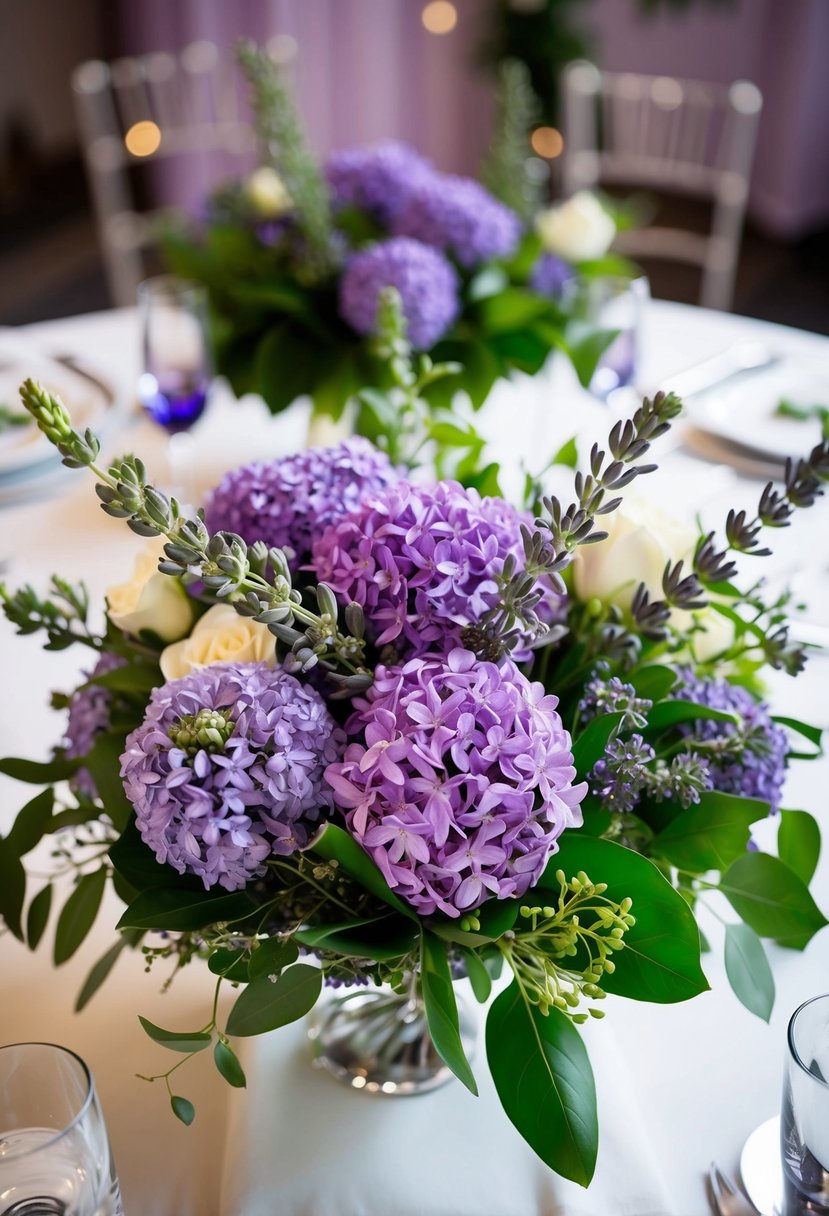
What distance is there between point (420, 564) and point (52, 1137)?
0.32 meters

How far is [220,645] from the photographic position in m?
0.64

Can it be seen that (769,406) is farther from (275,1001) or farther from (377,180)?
(275,1001)

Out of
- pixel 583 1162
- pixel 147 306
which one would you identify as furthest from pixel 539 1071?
pixel 147 306

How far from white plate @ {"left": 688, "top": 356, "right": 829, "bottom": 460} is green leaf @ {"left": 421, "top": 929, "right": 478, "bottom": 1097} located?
828mm

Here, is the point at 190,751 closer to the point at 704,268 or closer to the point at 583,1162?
the point at 583,1162

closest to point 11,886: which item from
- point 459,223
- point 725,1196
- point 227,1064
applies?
point 227,1064

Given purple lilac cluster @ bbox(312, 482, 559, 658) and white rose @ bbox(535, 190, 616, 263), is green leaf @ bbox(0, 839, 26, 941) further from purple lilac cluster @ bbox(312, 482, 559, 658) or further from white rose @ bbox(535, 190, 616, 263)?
white rose @ bbox(535, 190, 616, 263)

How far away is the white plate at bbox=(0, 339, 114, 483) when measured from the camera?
129 centimetres

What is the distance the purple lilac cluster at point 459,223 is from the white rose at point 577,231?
8 cm

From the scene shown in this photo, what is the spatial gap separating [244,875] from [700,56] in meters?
5.28

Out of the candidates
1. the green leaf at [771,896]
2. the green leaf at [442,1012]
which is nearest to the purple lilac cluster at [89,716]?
the green leaf at [442,1012]

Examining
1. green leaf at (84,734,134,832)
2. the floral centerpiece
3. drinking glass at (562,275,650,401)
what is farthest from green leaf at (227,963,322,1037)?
drinking glass at (562,275,650,401)

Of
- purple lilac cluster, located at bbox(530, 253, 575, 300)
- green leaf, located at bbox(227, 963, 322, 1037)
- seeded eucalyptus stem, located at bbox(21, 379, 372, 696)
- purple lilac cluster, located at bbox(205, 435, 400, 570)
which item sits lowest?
green leaf, located at bbox(227, 963, 322, 1037)

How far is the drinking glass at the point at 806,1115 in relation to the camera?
56cm
